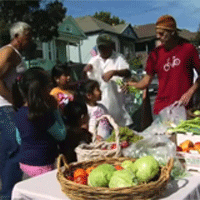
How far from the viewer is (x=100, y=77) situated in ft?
14.6

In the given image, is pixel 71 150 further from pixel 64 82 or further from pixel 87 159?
pixel 64 82

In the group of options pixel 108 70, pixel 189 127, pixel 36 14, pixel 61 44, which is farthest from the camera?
pixel 61 44

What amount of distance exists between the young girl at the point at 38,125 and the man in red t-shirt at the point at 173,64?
4.37 ft

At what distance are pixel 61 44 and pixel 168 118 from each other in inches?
1154

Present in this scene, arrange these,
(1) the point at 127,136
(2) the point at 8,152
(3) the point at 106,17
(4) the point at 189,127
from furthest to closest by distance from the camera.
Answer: (3) the point at 106,17
(2) the point at 8,152
(4) the point at 189,127
(1) the point at 127,136

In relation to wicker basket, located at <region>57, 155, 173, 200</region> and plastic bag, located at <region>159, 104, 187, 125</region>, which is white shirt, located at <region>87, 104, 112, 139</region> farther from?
wicker basket, located at <region>57, 155, 173, 200</region>

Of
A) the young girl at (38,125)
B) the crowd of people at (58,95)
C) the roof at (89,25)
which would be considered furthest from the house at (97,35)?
the young girl at (38,125)

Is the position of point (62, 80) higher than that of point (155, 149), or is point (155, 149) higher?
point (62, 80)

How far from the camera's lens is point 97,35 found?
36.4 metres

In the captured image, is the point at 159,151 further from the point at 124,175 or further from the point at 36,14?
the point at 36,14

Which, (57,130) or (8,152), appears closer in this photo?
(57,130)

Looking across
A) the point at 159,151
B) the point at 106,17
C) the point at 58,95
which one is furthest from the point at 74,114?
the point at 106,17

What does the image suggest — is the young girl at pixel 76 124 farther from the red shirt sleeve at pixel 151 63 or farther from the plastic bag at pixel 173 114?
the red shirt sleeve at pixel 151 63

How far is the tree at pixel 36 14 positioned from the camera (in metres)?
22.5
